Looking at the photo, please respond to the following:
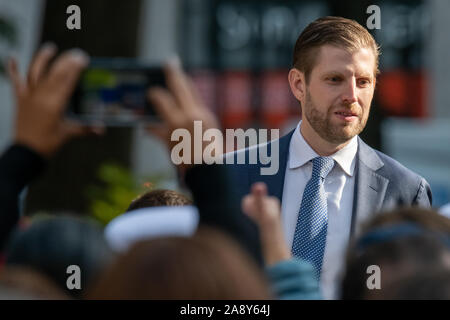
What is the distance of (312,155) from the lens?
3.12 metres

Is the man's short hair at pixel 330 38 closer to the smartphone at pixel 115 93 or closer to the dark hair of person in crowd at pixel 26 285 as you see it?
the smartphone at pixel 115 93

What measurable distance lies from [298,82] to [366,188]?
0.42 metres

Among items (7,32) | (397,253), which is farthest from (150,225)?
(7,32)

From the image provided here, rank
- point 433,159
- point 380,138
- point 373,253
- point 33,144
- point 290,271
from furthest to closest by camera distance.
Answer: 1. point 433,159
2. point 380,138
3. point 290,271
4. point 33,144
5. point 373,253

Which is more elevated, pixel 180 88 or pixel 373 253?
pixel 180 88

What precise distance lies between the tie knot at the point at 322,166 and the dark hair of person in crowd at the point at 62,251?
102 cm

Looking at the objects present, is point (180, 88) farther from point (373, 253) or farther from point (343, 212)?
point (343, 212)

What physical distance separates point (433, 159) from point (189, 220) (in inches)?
407

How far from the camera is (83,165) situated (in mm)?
6754

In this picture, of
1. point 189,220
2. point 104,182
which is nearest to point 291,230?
point 189,220

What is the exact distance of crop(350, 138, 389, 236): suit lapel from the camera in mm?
2984

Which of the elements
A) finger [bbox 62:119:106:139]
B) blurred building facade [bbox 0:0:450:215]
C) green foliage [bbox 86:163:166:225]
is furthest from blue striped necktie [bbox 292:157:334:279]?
blurred building facade [bbox 0:0:450:215]

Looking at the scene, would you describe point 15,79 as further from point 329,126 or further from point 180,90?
Answer: point 329,126

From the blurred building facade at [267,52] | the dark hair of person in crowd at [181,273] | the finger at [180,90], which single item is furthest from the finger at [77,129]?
the blurred building facade at [267,52]
